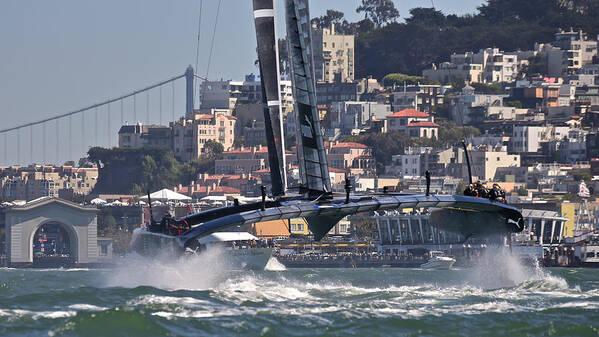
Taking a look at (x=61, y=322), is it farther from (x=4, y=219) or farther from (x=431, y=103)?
(x=431, y=103)

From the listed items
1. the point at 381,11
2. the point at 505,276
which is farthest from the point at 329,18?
the point at 505,276

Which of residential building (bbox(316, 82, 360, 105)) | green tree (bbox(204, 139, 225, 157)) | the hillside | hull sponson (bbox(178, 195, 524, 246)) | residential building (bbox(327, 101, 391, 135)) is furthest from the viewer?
the hillside

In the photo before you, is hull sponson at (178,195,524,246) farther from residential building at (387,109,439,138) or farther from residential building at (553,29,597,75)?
residential building at (553,29,597,75)

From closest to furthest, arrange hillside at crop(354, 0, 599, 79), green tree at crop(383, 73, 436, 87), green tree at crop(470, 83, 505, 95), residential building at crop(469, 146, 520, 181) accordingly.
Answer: residential building at crop(469, 146, 520, 181)
green tree at crop(470, 83, 505, 95)
green tree at crop(383, 73, 436, 87)
hillside at crop(354, 0, 599, 79)

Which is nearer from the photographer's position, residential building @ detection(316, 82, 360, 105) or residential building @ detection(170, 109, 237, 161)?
residential building @ detection(170, 109, 237, 161)

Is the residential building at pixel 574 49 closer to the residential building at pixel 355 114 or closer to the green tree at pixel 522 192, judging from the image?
the residential building at pixel 355 114

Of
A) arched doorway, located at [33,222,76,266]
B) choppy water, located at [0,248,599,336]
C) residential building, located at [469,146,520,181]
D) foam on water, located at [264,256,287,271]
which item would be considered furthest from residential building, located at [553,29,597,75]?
choppy water, located at [0,248,599,336]

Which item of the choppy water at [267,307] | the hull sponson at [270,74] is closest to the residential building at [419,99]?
the choppy water at [267,307]
